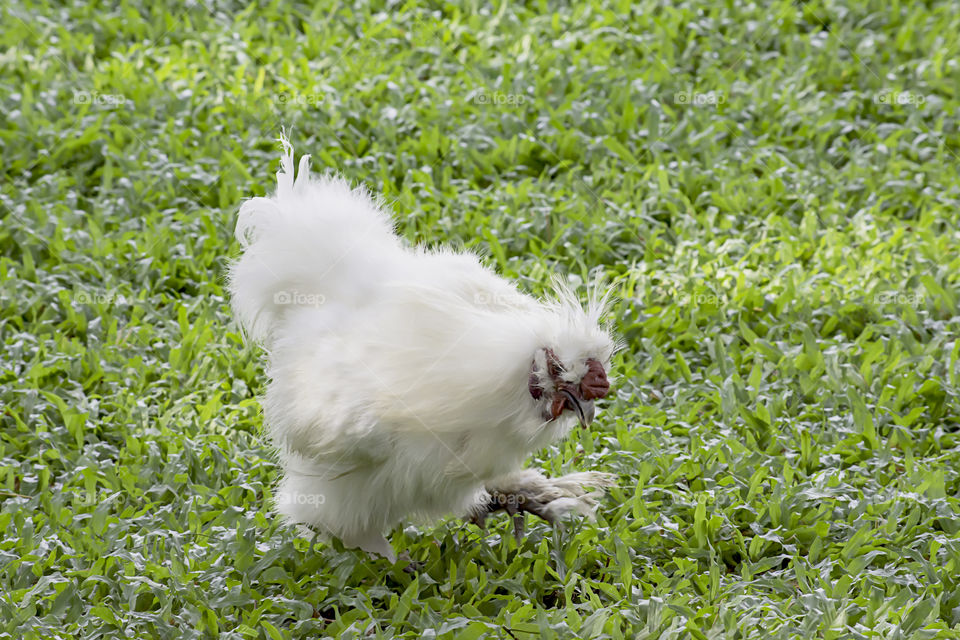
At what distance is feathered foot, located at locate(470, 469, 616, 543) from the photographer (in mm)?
4340

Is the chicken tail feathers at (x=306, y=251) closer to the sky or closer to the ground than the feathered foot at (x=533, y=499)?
closer to the sky

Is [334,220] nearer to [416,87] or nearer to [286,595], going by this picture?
[286,595]

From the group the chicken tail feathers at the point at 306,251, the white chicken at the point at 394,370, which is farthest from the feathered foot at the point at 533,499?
the chicken tail feathers at the point at 306,251

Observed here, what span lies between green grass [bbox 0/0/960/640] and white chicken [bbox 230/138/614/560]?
0.23 meters

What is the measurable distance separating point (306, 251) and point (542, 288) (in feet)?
5.99

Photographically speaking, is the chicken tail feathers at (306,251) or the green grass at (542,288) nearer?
the green grass at (542,288)

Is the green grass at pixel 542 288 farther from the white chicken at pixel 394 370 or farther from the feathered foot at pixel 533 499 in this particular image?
the white chicken at pixel 394 370

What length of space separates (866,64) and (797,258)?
7.22ft

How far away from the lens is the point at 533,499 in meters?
4.38

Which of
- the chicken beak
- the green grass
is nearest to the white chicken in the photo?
the chicken beak

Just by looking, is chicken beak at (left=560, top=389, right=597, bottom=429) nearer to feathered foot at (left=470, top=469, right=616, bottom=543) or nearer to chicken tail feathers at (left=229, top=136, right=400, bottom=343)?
feathered foot at (left=470, top=469, right=616, bottom=543)

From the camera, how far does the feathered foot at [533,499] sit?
434 cm

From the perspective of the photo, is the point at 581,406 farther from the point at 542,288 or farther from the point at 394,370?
the point at 542,288

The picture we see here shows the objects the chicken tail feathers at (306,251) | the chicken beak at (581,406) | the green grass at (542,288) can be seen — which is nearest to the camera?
the chicken beak at (581,406)
